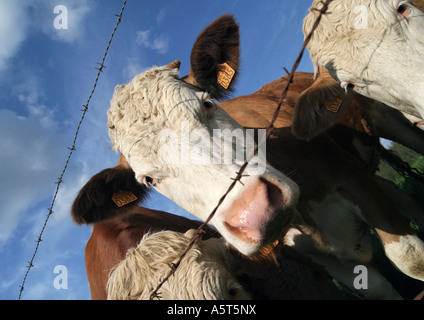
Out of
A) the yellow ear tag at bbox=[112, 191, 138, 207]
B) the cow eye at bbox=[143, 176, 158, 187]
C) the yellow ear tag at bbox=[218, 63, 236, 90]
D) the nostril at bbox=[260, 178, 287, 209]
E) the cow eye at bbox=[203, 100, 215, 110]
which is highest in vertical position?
the yellow ear tag at bbox=[218, 63, 236, 90]

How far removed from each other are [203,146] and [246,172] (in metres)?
0.35

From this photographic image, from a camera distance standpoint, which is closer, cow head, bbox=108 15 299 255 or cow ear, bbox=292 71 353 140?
cow head, bbox=108 15 299 255

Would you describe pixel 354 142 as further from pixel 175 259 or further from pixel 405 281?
pixel 405 281

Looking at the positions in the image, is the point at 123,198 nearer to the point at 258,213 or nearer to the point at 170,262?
the point at 170,262

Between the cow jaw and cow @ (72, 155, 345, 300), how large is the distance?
47 cm

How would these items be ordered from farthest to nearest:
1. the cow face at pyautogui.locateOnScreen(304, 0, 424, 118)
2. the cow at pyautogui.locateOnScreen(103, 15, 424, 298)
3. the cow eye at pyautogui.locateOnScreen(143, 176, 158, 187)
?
the cow eye at pyautogui.locateOnScreen(143, 176, 158, 187), the cow face at pyautogui.locateOnScreen(304, 0, 424, 118), the cow at pyautogui.locateOnScreen(103, 15, 424, 298)

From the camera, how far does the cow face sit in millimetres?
2072

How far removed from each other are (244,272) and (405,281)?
362 cm

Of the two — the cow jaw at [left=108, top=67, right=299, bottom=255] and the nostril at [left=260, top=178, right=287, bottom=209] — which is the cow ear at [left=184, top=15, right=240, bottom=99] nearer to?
the cow jaw at [left=108, top=67, right=299, bottom=255]

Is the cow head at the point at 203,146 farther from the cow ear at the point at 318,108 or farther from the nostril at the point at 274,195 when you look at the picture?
the cow ear at the point at 318,108

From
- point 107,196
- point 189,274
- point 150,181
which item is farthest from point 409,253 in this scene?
point 107,196

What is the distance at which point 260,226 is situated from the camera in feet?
5.21

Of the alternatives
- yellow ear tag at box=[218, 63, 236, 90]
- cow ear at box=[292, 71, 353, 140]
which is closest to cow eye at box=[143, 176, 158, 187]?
yellow ear tag at box=[218, 63, 236, 90]
